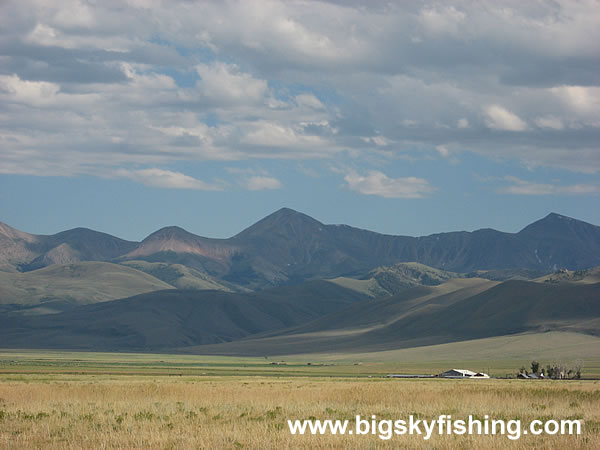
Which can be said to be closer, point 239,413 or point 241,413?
point 241,413

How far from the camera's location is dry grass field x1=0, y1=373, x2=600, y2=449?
34188mm

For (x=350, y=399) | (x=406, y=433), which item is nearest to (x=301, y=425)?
(x=406, y=433)

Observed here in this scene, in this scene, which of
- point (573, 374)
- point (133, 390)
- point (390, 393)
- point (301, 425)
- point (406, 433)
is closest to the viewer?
point (406, 433)

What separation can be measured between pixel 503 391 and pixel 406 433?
28901mm

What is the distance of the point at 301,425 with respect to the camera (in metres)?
40.4

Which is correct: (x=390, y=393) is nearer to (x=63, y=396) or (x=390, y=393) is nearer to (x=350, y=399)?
(x=350, y=399)

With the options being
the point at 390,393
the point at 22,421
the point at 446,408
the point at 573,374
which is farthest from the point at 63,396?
the point at 573,374

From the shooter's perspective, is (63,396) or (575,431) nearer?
(575,431)

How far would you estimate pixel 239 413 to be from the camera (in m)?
46.4

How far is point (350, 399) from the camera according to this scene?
183 feet

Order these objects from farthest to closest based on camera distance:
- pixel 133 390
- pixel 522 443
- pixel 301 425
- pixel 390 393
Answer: pixel 133 390 < pixel 390 393 < pixel 301 425 < pixel 522 443

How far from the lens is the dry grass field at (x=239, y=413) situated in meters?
34.2

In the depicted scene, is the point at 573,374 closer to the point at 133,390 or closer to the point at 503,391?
the point at 503,391

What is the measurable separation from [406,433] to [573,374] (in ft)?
391
